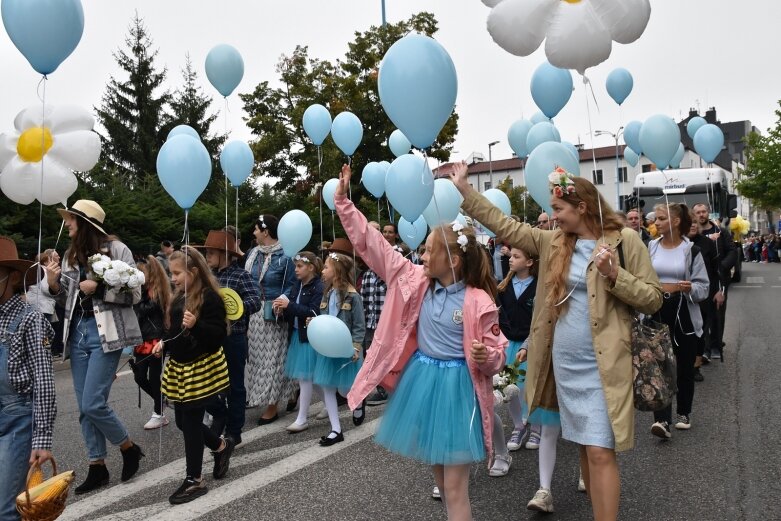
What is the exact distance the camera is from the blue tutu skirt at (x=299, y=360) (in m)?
6.46

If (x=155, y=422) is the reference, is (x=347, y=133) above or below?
above

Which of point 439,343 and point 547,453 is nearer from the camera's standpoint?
point 439,343

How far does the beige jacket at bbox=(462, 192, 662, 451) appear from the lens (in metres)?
3.39

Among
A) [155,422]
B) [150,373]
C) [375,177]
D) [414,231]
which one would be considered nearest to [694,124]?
[375,177]

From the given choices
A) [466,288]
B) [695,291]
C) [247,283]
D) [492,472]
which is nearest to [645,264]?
[466,288]

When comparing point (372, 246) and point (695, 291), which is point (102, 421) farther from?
point (695, 291)

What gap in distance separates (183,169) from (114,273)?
1155 mm

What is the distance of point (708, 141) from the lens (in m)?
10.0

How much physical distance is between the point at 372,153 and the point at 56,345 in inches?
508

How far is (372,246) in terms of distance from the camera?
362 centimetres

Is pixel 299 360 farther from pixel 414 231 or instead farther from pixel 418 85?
pixel 418 85

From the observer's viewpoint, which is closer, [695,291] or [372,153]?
[695,291]

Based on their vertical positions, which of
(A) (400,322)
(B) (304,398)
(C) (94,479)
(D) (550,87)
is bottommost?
(C) (94,479)

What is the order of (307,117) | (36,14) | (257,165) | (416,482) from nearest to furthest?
1. (36,14)
2. (416,482)
3. (307,117)
4. (257,165)
